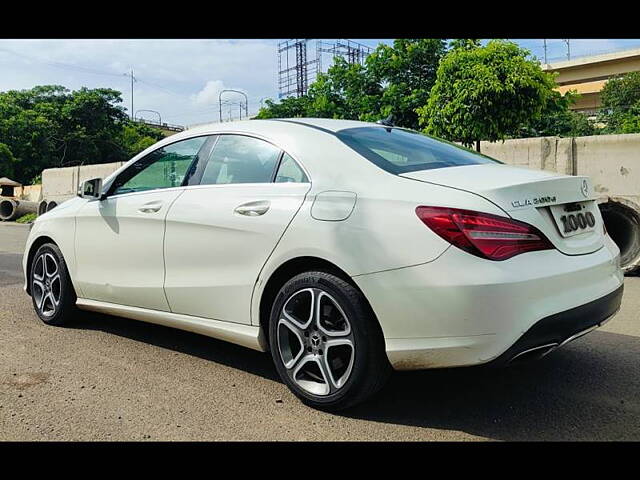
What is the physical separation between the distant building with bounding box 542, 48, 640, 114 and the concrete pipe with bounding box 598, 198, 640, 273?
2276 inches

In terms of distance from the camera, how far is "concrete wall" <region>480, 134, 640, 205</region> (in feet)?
29.6

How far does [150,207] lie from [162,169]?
0.33m

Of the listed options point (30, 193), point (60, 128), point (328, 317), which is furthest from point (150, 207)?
point (60, 128)

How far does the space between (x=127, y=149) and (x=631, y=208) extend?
59.1 m

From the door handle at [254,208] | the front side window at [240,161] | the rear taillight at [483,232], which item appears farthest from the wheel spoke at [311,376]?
the front side window at [240,161]

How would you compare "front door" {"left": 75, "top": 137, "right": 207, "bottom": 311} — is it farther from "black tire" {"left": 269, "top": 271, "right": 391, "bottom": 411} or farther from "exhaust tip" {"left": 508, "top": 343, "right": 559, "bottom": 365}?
"exhaust tip" {"left": 508, "top": 343, "right": 559, "bottom": 365}

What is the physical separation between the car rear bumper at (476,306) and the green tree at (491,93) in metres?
9.03

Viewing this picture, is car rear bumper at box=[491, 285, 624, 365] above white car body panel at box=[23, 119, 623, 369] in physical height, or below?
below

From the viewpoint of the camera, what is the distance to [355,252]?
9.20 ft

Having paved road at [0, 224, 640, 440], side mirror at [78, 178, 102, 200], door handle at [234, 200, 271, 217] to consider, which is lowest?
paved road at [0, 224, 640, 440]

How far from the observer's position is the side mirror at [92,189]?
4406 millimetres

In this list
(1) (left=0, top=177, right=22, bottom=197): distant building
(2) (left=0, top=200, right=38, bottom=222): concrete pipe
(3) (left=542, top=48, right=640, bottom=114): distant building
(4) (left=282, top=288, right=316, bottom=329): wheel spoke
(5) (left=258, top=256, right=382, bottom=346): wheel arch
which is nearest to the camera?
(5) (left=258, top=256, right=382, bottom=346): wheel arch

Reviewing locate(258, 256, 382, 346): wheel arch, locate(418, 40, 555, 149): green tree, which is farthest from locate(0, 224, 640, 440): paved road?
locate(418, 40, 555, 149): green tree

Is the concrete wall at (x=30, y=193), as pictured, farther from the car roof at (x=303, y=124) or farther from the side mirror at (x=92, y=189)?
the car roof at (x=303, y=124)
